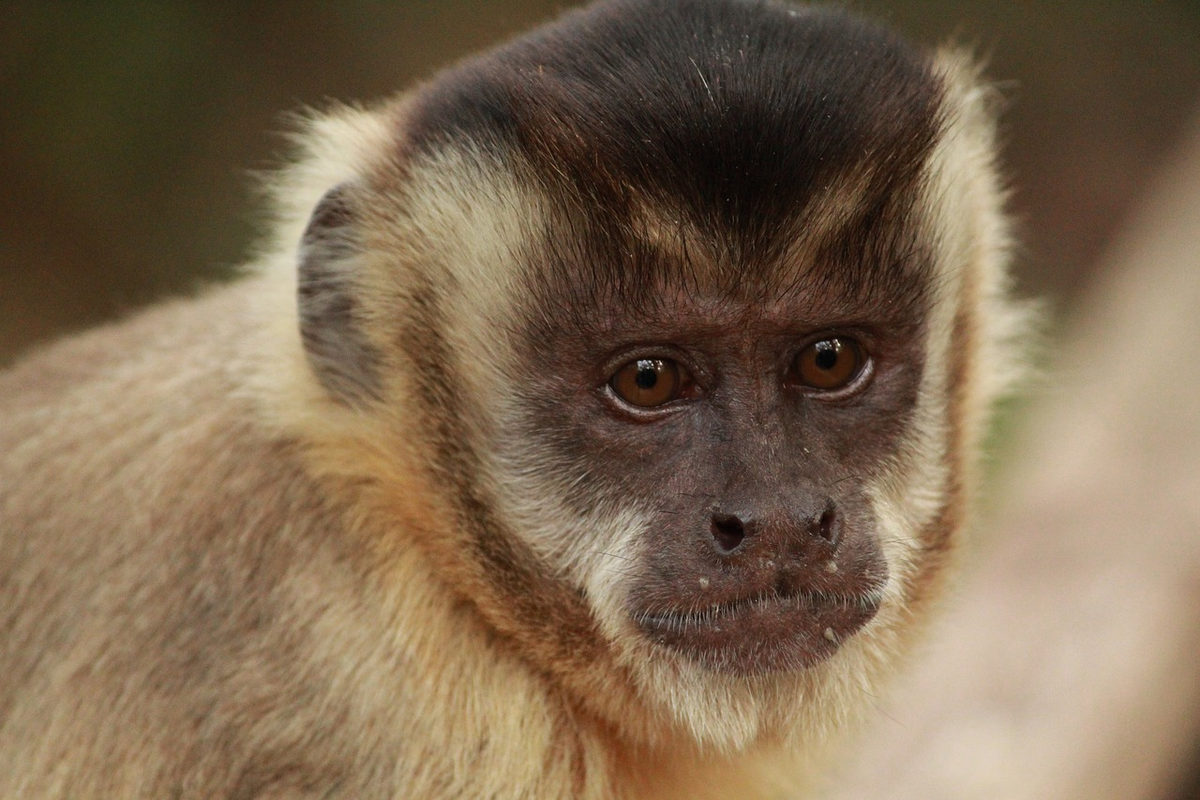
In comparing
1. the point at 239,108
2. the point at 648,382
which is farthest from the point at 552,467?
the point at 239,108

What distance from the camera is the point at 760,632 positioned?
11.3 ft

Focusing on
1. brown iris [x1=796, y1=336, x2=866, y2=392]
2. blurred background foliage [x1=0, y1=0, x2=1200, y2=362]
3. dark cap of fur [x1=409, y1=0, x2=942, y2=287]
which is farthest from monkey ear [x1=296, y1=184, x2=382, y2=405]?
blurred background foliage [x1=0, y1=0, x2=1200, y2=362]

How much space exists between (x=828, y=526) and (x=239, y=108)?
917cm

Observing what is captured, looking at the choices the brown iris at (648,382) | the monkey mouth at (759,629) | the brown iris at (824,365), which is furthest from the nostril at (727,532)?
the brown iris at (824,365)

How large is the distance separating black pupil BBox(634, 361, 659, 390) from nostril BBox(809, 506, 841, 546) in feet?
1.89

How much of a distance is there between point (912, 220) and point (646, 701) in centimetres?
158

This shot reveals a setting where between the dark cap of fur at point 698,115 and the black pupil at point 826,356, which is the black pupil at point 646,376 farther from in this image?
the black pupil at point 826,356

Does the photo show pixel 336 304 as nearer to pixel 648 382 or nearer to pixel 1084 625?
pixel 648 382

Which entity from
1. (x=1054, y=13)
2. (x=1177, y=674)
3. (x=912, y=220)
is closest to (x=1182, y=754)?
(x=1177, y=674)

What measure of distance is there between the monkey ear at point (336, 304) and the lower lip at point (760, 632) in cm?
106

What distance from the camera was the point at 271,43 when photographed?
1120cm

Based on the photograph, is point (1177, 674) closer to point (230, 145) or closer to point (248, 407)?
point (248, 407)

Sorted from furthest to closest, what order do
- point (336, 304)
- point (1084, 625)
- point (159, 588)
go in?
1. point (1084, 625)
2. point (336, 304)
3. point (159, 588)

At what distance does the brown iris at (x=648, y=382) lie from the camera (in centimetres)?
355
